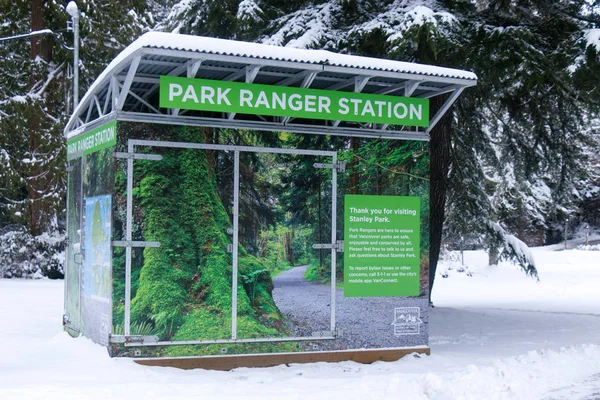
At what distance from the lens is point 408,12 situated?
1277 cm

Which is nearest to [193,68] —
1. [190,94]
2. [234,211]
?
[190,94]

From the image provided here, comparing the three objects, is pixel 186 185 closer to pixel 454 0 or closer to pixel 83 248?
pixel 83 248

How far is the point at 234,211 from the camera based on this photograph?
9.87 metres

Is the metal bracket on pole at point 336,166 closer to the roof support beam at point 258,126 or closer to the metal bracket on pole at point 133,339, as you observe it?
the roof support beam at point 258,126

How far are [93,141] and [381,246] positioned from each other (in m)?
3.93

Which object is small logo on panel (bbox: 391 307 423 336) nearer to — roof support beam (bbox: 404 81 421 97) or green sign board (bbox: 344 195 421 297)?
green sign board (bbox: 344 195 421 297)

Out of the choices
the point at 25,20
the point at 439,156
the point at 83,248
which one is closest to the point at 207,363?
the point at 83,248

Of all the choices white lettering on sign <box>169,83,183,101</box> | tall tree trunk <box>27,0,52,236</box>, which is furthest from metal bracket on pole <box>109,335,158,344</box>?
tall tree trunk <box>27,0,52,236</box>

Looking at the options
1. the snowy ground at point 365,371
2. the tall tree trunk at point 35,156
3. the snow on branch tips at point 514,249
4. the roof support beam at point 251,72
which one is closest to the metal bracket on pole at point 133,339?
the snowy ground at point 365,371

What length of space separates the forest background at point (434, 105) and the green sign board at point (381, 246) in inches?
13.6

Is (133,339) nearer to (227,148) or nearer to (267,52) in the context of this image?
(227,148)

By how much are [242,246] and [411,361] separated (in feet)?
8.71

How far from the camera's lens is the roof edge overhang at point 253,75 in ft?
28.9

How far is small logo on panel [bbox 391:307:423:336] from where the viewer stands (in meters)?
10.6
